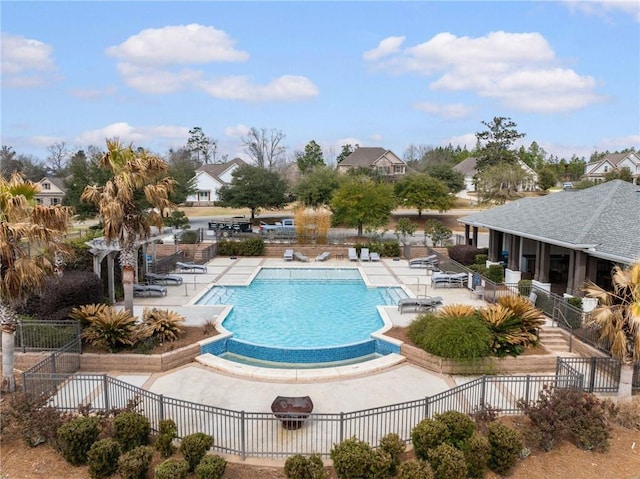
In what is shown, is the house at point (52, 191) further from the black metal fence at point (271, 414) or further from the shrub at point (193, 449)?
the shrub at point (193, 449)

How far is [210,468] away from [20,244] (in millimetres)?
6918

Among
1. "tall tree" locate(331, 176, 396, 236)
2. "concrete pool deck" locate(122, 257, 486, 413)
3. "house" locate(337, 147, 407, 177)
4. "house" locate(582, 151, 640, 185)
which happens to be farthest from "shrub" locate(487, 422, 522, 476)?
"house" locate(582, 151, 640, 185)

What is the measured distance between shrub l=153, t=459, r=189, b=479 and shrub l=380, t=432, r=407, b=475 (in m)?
3.32

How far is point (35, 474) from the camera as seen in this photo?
8211mm

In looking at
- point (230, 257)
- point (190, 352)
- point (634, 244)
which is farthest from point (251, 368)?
point (230, 257)

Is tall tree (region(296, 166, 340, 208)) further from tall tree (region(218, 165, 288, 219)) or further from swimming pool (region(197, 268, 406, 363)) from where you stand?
swimming pool (region(197, 268, 406, 363))

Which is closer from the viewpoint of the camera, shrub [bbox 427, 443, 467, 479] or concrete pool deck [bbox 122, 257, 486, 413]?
shrub [bbox 427, 443, 467, 479]

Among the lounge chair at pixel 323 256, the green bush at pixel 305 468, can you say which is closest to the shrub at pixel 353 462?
the green bush at pixel 305 468

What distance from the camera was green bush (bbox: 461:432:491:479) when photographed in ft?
26.9

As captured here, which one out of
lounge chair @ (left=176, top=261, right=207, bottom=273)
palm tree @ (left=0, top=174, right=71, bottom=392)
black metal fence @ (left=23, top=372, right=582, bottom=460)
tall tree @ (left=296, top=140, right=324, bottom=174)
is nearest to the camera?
black metal fence @ (left=23, top=372, right=582, bottom=460)

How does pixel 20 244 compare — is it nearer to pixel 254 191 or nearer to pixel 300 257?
pixel 300 257

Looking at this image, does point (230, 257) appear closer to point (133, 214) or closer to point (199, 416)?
point (133, 214)

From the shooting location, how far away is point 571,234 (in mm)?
17781

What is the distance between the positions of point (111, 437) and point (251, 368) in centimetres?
447
